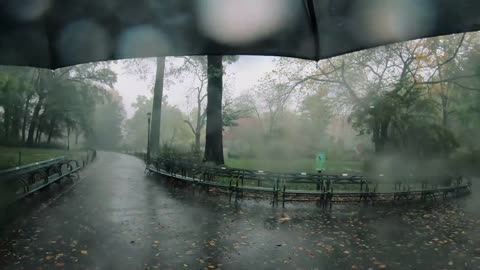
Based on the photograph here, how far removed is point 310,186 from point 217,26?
11.1 metres

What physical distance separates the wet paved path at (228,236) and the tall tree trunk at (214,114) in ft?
16.2

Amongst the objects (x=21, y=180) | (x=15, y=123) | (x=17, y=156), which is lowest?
(x=17, y=156)

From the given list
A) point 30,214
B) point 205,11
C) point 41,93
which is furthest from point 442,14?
point 41,93

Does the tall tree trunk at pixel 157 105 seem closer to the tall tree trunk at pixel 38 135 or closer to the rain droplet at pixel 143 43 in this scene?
the tall tree trunk at pixel 38 135

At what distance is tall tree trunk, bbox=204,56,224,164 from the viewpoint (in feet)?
45.1

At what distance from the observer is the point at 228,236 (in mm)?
5688

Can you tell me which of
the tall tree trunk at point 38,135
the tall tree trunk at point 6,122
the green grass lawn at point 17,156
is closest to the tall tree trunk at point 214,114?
the green grass lawn at point 17,156

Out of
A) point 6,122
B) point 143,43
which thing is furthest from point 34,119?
point 143,43

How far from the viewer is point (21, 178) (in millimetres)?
7449

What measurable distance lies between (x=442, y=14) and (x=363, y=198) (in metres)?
9.40

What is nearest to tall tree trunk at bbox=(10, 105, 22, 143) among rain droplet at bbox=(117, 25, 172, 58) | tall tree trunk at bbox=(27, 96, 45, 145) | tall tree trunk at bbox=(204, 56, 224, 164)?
tall tree trunk at bbox=(27, 96, 45, 145)

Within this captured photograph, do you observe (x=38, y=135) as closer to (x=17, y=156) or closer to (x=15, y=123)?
(x=15, y=123)

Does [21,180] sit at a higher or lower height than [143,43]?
lower

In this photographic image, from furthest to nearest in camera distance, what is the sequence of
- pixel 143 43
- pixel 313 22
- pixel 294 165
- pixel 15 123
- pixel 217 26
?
pixel 15 123 → pixel 294 165 → pixel 143 43 → pixel 217 26 → pixel 313 22
